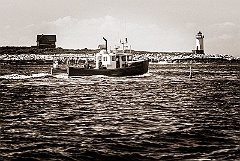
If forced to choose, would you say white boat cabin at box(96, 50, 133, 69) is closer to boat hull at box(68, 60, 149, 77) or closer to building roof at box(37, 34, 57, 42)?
boat hull at box(68, 60, 149, 77)

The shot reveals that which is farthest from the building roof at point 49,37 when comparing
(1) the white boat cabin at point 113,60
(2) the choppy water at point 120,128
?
(2) the choppy water at point 120,128

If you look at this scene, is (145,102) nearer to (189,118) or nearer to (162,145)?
(189,118)

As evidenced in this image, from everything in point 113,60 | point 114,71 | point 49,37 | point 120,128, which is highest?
point 49,37

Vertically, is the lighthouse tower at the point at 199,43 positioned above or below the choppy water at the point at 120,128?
above

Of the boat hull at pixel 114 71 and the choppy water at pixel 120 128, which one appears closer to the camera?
the choppy water at pixel 120 128

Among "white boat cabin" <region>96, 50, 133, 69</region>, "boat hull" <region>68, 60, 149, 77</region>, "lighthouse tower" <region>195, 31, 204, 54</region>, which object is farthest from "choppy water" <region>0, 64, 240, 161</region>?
"lighthouse tower" <region>195, 31, 204, 54</region>

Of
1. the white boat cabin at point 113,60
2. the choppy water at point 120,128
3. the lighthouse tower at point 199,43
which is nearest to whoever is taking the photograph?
the choppy water at point 120,128

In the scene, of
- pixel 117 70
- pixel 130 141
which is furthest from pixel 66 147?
pixel 117 70

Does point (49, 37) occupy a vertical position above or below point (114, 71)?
above

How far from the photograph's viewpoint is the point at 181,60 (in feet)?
556

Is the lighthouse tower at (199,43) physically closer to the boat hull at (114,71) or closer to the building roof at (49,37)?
the building roof at (49,37)

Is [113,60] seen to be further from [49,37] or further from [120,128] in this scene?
[49,37]

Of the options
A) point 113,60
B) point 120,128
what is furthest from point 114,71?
point 120,128

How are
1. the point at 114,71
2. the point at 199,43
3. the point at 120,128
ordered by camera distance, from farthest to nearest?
the point at 199,43 → the point at 114,71 → the point at 120,128
